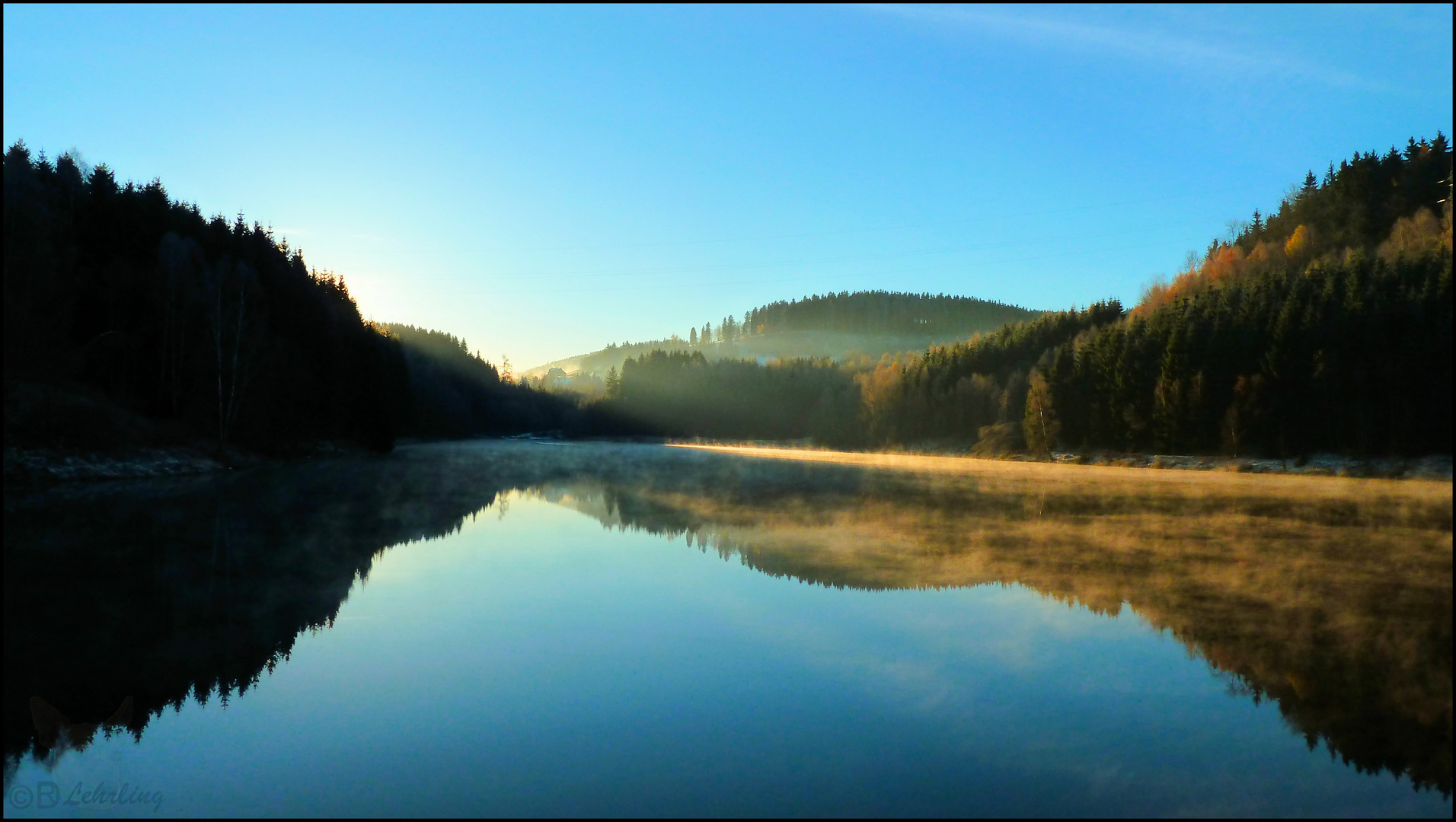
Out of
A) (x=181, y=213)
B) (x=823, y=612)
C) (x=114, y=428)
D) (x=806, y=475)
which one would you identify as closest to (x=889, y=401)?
(x=806, y=475)

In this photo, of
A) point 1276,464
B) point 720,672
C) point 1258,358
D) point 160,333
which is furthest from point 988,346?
point 720,672

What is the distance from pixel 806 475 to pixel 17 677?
36.4 m

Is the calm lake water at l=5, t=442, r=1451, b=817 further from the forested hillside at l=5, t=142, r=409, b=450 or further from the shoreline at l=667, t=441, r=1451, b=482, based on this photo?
the shoreline at l=667, t=441, r=1451, b=482

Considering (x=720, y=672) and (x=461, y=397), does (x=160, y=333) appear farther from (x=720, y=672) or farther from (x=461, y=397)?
(x=461, y=397)

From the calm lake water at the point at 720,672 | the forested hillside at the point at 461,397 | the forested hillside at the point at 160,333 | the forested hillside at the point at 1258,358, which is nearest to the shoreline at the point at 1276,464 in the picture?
the forested hillside at the point at 1258,358

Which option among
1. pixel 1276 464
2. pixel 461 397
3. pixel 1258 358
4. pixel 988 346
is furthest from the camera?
pixel 461 397

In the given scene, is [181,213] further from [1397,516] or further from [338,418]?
[1397,516]

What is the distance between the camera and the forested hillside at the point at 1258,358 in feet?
152

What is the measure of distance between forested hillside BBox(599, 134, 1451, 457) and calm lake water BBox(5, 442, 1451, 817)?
123ft

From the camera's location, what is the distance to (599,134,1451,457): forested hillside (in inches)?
1828

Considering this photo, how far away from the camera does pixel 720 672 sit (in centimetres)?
792

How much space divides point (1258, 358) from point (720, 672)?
6010cm

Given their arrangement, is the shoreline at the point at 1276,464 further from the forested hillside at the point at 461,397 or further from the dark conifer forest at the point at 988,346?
the forested hillside at the point at 461,397

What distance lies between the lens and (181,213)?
50.7 m
